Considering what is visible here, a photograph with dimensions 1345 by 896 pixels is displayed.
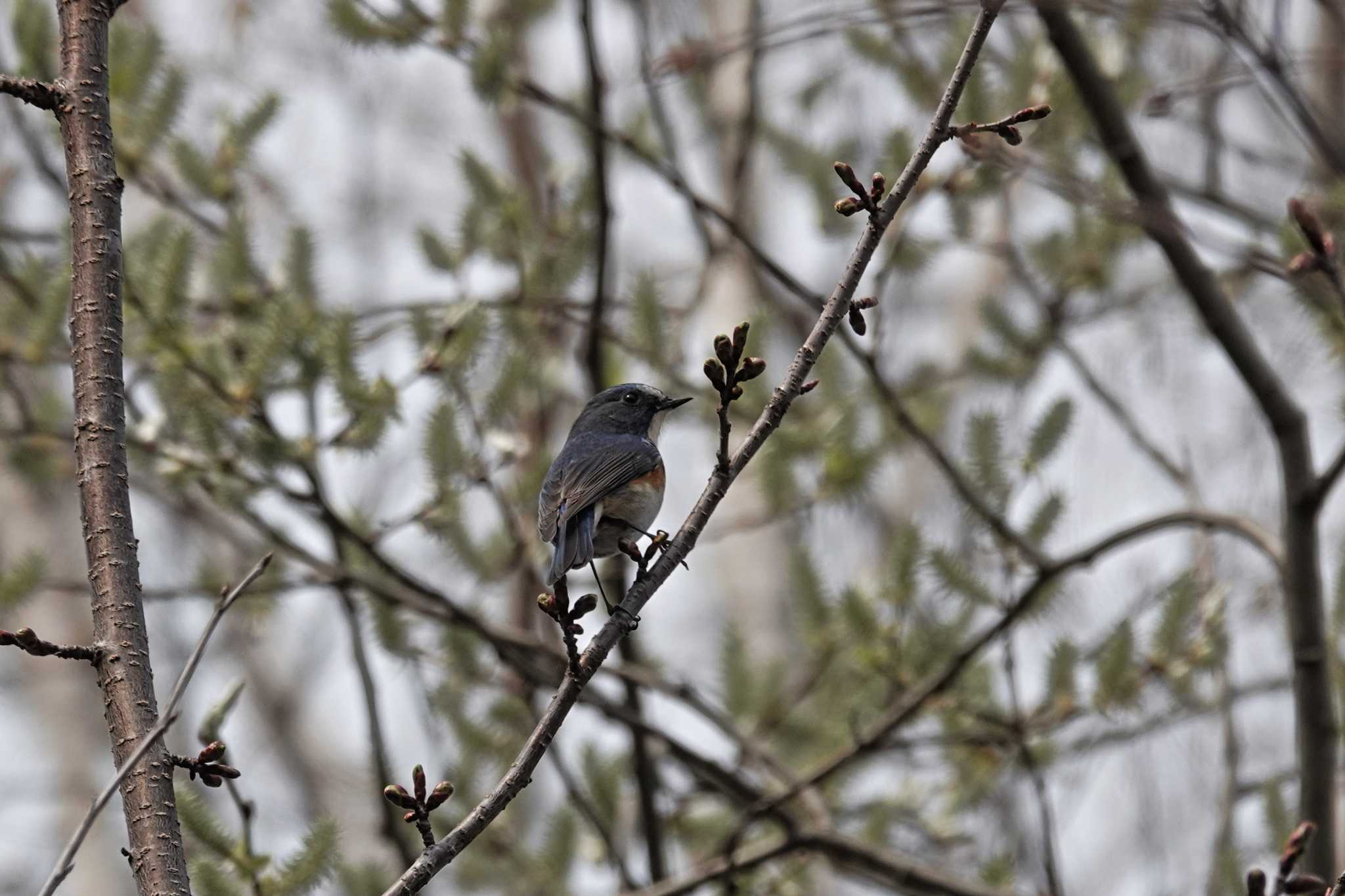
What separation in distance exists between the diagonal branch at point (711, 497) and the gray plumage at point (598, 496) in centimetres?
67

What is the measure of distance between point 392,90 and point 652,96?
8.42m

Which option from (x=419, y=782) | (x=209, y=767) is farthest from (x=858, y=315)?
(x=209, y=767)

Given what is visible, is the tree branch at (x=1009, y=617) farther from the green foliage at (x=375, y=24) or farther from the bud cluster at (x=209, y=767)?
the green foliage at (x=375, y=24)

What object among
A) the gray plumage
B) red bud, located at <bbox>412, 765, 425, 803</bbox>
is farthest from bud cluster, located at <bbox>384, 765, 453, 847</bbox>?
the gray plumage

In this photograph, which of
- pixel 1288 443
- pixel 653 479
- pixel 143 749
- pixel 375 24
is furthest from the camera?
pixel 375 24

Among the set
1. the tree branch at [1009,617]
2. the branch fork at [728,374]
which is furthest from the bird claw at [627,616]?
the tree branch at [1009,617]

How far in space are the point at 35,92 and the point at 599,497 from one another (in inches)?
58.8

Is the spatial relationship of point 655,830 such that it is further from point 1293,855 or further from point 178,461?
point 1293,855

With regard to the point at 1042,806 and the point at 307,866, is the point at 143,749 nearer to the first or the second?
the point at 307,866

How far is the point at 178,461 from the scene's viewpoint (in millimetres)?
4184

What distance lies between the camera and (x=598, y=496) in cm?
326

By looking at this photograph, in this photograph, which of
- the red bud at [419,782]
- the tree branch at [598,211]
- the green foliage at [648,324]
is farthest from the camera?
the green foliage at [648,324]

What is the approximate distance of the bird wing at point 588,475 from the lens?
3.25 metres

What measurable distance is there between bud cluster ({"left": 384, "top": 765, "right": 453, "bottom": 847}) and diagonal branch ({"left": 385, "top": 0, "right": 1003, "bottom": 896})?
0.16ft
